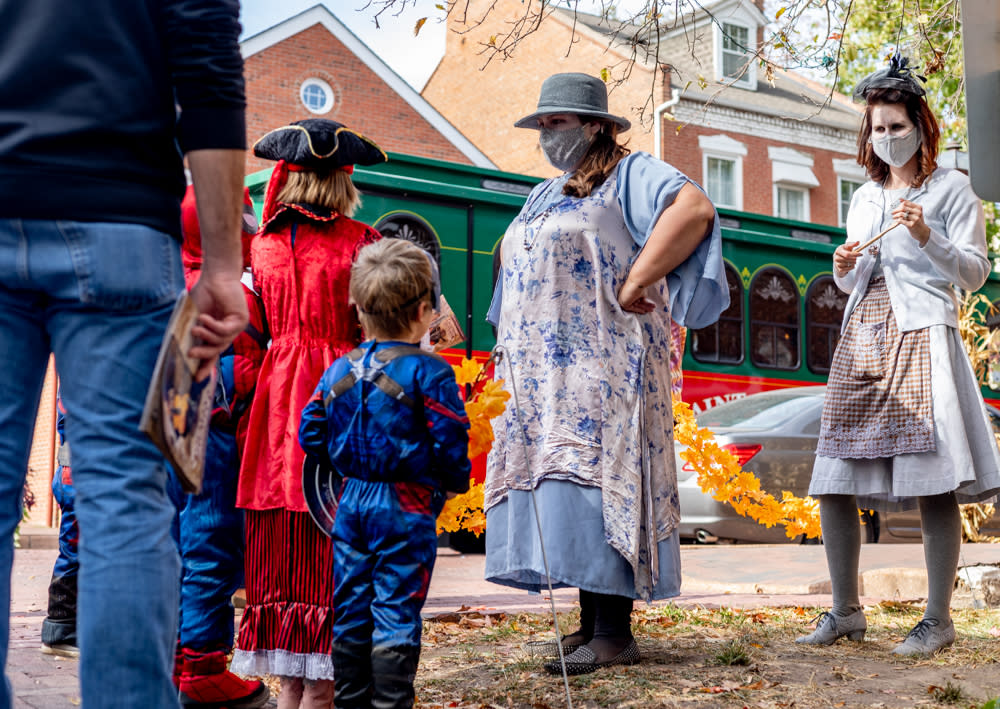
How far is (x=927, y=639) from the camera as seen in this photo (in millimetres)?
4629

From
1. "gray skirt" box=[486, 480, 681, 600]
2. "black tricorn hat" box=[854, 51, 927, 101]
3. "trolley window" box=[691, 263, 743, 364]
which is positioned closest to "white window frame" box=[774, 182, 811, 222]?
"trolley window" box=[691, 263, 743, 364]

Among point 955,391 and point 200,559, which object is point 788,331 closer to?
point 955,391

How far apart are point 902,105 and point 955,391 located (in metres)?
1.22

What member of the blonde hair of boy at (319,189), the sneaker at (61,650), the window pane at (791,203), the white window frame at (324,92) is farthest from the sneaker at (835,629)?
the window pane at (791,203)

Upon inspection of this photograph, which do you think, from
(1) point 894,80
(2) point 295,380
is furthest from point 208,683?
(1) point 894,80

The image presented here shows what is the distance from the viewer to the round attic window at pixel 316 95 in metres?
23.5

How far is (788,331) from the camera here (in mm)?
15109

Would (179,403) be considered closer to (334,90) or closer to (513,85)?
(334,90)

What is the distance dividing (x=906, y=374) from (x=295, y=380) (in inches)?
101

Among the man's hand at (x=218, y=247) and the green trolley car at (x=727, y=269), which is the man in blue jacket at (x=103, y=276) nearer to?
the man's hand at (x=218, y=247)

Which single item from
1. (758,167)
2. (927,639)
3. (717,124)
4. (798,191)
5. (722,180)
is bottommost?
(927,639)

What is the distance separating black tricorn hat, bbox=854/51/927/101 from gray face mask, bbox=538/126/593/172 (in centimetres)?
132

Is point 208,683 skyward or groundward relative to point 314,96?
groundward

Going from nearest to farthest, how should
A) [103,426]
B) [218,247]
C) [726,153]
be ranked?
[103,426], [218,247], [726,153]
